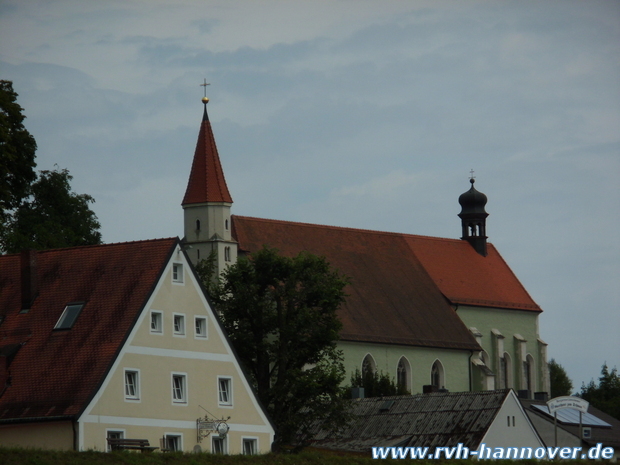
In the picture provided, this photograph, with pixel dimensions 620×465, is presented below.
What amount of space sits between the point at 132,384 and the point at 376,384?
26.5 m

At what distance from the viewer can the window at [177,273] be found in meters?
44.9

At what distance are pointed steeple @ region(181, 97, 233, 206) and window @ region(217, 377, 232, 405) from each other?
22880mm

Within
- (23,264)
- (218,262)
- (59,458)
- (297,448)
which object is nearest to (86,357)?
(23,264)

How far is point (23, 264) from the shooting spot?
151ft

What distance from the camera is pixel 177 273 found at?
45094 millimetres

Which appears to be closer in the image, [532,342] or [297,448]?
[297,448]

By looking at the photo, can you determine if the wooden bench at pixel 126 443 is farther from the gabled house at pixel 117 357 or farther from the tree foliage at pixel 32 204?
the tree foliage at pixel 32 204

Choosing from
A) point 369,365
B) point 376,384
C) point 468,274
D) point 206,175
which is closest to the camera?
point 376,384

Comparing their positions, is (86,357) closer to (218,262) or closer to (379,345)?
(218,262)

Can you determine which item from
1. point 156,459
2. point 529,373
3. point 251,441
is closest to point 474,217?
point 529,373

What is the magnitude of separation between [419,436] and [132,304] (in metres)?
13.0

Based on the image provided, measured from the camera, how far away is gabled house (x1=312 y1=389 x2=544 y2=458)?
164 feet

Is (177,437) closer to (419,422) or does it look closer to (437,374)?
(419,422)

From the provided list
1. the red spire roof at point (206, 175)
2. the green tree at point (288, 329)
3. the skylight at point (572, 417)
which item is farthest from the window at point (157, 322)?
the red spire roof at point (206, 175)
